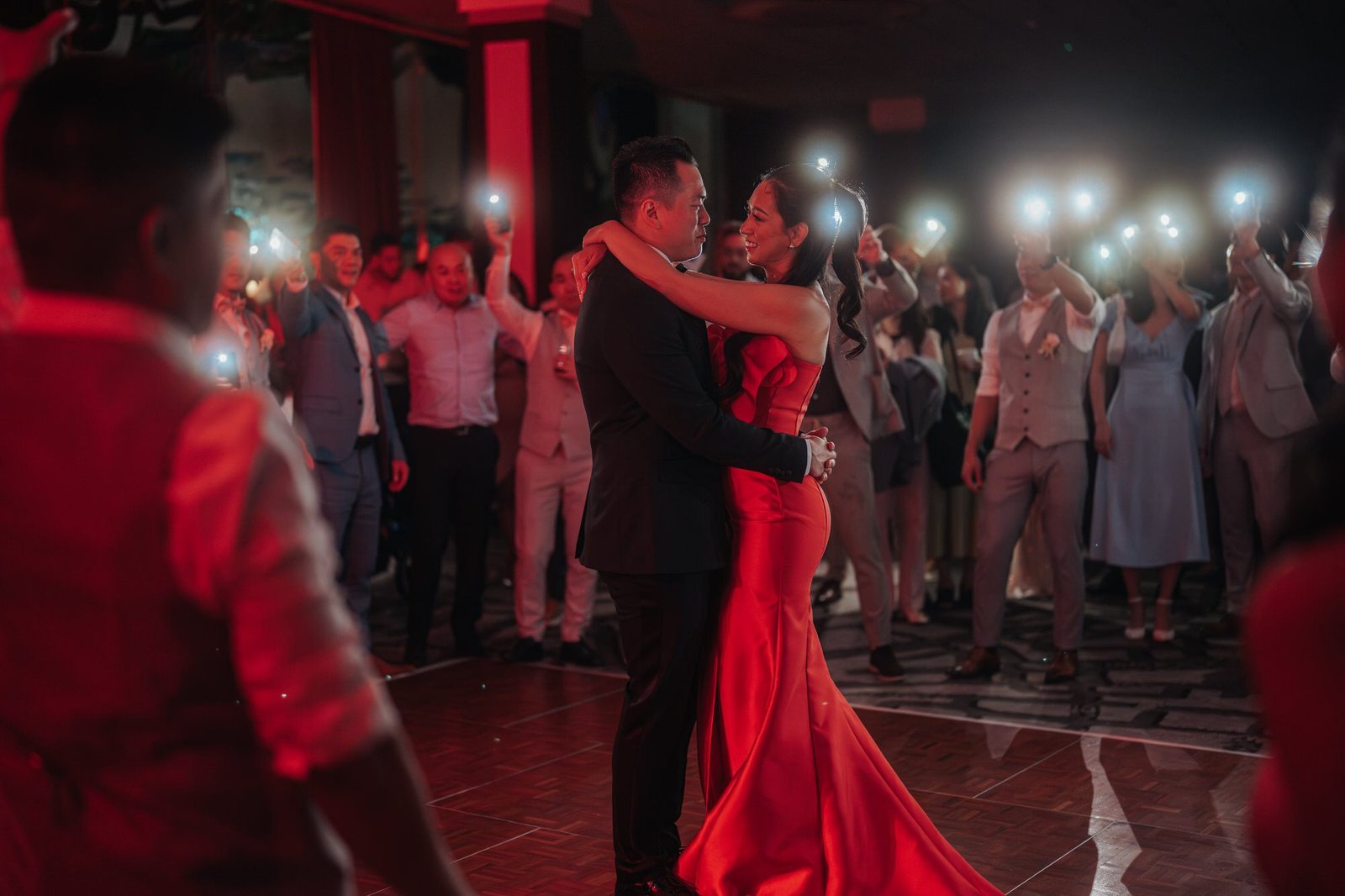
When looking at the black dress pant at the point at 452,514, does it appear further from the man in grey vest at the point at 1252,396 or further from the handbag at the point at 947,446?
the man in grey vest at the point at 1252,396

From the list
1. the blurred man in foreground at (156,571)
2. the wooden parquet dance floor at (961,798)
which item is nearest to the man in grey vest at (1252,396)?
the wooden parquet dance floor at (961,798)

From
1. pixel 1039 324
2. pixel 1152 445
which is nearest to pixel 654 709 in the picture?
pixel 1039 324

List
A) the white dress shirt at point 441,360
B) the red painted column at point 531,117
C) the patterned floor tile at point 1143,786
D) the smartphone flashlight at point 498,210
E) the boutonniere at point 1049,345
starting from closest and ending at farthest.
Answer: the patterned floor tile at point 1143,786 < the boutonniere at point 1049,345 < the smartphone flashlight at point 498,210 < the white dress shirt at point 441,360 < the red painted column at point 531,117

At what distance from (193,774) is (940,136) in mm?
13964

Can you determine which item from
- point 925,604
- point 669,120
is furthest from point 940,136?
point 925,604

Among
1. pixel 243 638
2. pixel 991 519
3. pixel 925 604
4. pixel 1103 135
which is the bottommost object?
pixel 925 604

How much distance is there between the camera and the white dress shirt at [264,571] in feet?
3.34

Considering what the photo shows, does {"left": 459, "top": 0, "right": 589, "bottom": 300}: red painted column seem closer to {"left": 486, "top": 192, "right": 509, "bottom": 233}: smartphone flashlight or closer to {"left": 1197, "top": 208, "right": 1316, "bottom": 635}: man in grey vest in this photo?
{"left": 486, "top": 192, "right": 509, "bottom": 233}: smartphone flashlight

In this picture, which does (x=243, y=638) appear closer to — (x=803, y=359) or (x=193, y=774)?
(x=193, y=774)

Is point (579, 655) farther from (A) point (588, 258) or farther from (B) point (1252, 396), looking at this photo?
(B) point (1252, 396)

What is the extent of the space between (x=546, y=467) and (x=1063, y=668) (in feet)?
7.17

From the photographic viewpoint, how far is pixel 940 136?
558 inches

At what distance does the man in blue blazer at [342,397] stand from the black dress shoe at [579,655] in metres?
0.80

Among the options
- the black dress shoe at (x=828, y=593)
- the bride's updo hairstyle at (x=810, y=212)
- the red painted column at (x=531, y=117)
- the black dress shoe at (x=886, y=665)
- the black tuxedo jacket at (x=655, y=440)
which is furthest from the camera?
the red painted column at (x=531, y=117)
